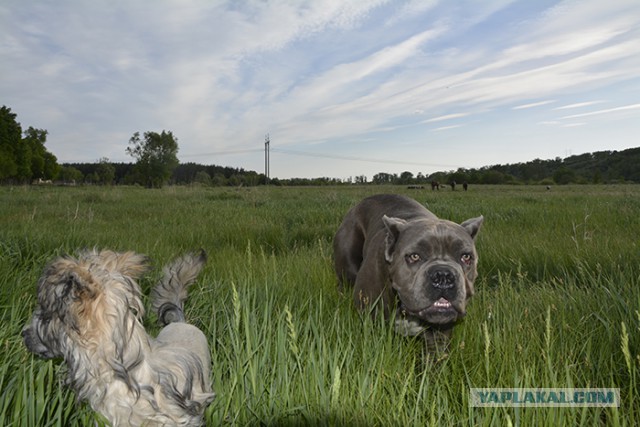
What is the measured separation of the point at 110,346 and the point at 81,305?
23cm

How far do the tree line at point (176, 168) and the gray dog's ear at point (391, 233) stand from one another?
4184cm

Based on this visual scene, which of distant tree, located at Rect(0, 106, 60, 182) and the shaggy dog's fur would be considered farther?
distant tree, located at Rect(0, 106, 60, 182)

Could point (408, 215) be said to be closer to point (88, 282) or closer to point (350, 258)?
point (350, 258)

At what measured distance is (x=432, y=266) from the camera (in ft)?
10.9

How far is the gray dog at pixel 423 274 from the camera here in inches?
126

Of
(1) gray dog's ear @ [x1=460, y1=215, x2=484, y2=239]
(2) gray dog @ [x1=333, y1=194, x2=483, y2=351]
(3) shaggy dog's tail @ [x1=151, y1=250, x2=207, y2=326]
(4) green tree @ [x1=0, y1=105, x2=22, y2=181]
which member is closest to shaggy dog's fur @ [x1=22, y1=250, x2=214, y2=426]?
(3) shaggy dog's tail @ [x1=151, y1=250, x2=207, y2=326]

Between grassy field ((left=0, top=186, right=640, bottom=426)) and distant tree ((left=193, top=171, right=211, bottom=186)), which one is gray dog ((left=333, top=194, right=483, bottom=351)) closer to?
grassy field ((left=0, top=186, right=640, bottom=426))

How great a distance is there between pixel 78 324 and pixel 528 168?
14490cm

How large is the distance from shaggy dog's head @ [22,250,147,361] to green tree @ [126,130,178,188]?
85.5 metres

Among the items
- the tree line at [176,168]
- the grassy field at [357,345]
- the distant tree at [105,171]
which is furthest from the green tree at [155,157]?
the grassy field at [357,345]

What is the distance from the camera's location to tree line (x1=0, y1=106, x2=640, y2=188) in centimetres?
7150

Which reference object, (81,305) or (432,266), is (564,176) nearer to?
(432,266)

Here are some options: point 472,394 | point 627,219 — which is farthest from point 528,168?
point 472,394

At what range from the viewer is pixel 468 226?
12.6ft
